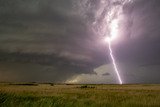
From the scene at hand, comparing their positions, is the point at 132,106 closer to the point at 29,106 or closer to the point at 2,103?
the point at 29,106

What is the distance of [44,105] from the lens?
1142 cm

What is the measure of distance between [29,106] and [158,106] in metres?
12.1

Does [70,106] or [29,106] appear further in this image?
[70,106]

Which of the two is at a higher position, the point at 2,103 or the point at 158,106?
the point at 158,106

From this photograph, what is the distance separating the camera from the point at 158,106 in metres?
19.6

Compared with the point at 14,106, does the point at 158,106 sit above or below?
above

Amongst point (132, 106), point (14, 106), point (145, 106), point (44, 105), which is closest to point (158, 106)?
point (145, 106)

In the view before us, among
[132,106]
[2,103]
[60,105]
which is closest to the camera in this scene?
[2,103]

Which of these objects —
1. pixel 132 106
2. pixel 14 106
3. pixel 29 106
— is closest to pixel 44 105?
pixel 29 106

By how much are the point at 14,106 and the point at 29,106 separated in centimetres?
86

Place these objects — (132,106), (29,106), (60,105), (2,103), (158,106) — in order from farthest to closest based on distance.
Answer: (158,106) → (132,106) → (60,105) → (29,106) → (2,103)

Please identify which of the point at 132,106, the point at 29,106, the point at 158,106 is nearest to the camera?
the point at 29,106

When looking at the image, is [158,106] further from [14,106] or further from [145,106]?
[14,106]

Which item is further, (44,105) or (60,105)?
(60,105)
